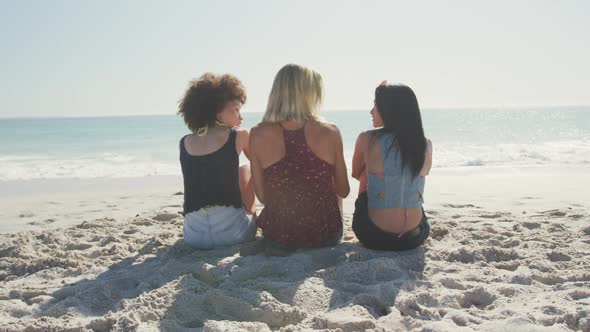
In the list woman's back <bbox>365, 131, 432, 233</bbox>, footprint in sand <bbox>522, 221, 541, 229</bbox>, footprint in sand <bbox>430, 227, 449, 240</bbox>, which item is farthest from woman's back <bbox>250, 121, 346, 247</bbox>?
footprint in sand <bbox>522, 221, 541, 229</bbox>

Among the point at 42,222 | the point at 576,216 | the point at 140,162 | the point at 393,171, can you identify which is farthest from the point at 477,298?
the point at 140,162

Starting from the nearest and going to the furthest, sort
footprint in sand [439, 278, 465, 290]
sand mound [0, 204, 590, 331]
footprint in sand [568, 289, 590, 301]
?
sand mound [0, 204, 590, 331], footprint in sand [568, 289, 590, 301], footprint in sand [439, 278, 465, 290]

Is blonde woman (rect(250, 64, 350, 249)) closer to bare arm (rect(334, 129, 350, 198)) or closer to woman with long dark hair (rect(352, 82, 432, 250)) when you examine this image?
bare arm (rect(334, 129, 350, 198))

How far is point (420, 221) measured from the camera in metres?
3.83

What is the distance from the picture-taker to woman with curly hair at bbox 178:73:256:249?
3.83m

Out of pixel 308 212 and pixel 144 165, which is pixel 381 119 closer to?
pixel 308 212

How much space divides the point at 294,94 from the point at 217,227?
45.0 inches

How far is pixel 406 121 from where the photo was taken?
354 centimetres

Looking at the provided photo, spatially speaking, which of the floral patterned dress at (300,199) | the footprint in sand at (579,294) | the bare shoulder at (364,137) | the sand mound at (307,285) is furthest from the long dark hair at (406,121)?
the footprint in sand at (579,294)

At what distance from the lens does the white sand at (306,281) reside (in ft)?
8.59

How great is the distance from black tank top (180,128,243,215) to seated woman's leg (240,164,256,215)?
15 centimetres

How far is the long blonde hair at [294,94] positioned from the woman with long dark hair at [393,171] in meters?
0.42

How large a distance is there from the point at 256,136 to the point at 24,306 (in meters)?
1.74

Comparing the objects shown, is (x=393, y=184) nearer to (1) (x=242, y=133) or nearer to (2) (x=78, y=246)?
(1) (x=242, y=133)
